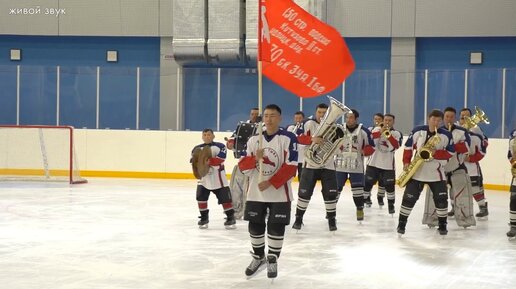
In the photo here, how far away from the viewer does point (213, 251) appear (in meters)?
9.41

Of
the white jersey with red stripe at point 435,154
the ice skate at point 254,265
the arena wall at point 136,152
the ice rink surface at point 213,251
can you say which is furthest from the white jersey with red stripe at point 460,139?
the arena wall at point 136,152

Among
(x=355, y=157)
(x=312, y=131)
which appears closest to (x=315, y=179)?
(x=312, y=131)

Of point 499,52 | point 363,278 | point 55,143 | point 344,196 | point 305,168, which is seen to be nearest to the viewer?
point 363,278

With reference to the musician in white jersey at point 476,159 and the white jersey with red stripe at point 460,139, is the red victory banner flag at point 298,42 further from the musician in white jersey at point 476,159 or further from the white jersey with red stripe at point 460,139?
the musician in white jersey at point 476,159

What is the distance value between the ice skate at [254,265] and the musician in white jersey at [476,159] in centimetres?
500

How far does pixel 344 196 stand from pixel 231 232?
5.59m

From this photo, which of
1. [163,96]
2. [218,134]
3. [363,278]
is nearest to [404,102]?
[218,134]

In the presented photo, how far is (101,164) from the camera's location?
1970cm

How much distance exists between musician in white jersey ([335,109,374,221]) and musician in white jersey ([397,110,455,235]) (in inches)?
56.2

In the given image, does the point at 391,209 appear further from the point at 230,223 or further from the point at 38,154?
the point at 38,154

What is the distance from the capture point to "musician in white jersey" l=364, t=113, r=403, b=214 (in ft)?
43.2

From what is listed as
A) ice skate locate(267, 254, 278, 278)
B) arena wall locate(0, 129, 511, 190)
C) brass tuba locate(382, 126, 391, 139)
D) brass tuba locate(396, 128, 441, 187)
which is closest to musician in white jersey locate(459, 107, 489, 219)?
brass tuba locate(382, 126, 391, 139)

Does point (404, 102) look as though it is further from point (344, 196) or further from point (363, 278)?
point (363, 278)

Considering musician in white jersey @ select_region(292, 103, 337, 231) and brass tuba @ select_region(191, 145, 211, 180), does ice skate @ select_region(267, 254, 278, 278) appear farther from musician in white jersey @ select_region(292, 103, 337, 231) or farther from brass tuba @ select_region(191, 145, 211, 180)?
brass tuba @ select_region(191, 145, 211, 180)
